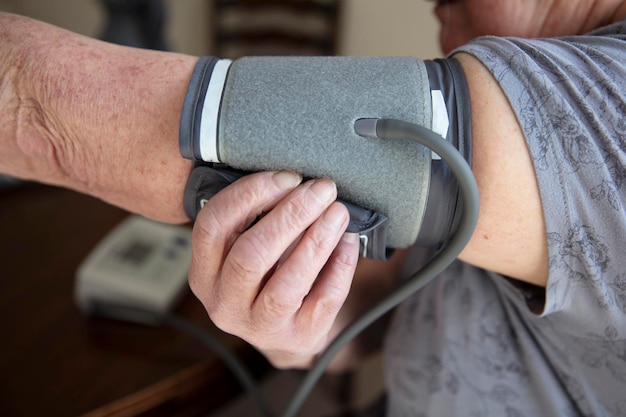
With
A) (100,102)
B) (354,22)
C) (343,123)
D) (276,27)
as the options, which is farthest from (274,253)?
(276,27)

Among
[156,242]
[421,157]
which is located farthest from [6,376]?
[421,157]

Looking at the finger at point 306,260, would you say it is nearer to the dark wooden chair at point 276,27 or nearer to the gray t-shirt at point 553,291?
the gray t-shirt at point 553,291

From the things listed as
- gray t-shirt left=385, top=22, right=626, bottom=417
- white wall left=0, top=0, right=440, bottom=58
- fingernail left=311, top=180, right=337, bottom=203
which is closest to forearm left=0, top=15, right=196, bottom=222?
fingernail left=311, top=180, right=337, bottom=203

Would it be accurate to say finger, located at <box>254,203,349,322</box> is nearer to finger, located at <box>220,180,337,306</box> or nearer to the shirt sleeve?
finger, located at <box>220,180,337,306</box>

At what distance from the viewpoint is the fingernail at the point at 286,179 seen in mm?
465

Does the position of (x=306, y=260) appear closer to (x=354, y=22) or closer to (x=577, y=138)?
(x=577, y=138)

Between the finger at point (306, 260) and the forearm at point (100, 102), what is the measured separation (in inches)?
6.5

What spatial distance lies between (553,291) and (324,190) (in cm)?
27

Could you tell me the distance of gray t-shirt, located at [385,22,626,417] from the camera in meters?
0.46

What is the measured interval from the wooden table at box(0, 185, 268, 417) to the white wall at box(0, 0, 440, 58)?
1.03 metres

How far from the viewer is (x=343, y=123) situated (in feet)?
1.50

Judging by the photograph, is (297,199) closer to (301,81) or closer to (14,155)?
(301,81)

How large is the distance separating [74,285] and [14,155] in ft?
1.29

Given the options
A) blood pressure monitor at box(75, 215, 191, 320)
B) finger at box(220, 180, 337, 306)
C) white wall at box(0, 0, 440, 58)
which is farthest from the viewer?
white wall at box(0, 0, 440, 58)
